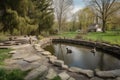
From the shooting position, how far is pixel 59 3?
40906 millimetres

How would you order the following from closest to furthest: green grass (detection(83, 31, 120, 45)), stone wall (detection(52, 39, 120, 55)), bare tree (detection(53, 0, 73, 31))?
stone wall (detection(52, 39, 120, 55))
green grass (detection(83, 31, 120, 45))
bare tree (detection(53, 0, 73, 31))

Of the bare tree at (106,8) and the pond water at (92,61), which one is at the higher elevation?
the bare tree at (106,8)

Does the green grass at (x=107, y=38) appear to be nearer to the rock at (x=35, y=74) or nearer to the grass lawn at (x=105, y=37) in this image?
the grass lawn at (x=105, y=37)

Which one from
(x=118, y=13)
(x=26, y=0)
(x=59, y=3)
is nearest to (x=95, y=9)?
(x=118, y=13)

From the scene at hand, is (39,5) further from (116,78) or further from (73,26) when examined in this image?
(73,26)

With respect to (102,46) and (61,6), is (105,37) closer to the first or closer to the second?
(102,46)

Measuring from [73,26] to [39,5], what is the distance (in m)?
42.2

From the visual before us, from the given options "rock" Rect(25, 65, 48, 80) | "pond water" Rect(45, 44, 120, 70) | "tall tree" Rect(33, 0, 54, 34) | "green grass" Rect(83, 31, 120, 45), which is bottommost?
"pond water" Rect(45, 44, 120, 70)

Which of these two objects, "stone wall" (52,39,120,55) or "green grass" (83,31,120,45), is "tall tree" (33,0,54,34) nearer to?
"stone wall" (52,39,120,55)

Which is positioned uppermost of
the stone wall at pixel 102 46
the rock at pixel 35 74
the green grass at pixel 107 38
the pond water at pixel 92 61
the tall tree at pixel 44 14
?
the tall tree at pixel 44 14

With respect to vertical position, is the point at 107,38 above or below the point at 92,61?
above

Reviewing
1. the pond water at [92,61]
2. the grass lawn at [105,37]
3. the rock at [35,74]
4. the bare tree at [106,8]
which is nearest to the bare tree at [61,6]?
the bare tree at [106,8]

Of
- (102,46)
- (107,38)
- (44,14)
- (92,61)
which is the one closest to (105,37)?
(107,38)

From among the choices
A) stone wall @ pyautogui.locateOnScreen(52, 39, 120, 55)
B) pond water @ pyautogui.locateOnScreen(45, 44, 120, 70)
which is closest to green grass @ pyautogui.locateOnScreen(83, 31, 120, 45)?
stone wall @ pyautogui.locateOnScreen(52, 39, 120, 55)
